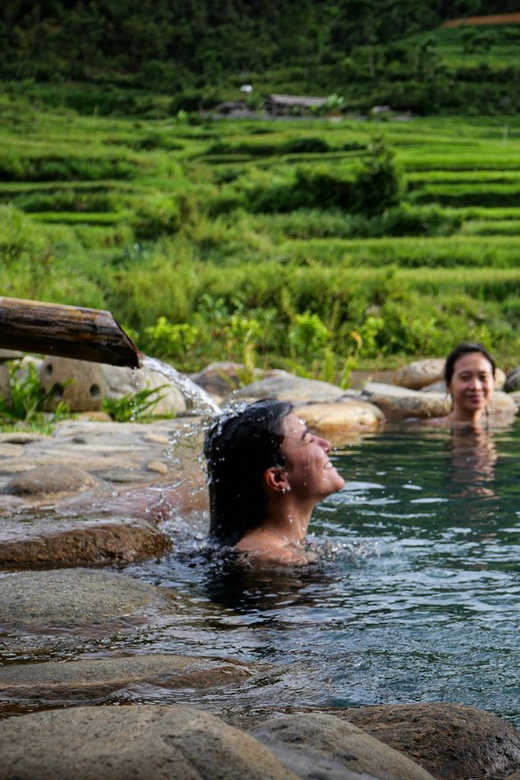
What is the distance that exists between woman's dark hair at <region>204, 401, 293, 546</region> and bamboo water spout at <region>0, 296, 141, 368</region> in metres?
0.79

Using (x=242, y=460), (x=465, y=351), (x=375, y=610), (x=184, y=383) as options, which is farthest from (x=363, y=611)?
(x=465, y=351)

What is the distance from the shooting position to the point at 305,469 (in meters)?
3.83

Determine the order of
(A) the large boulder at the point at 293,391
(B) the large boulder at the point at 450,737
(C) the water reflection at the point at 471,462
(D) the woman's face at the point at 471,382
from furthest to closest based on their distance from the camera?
(A) the large boulder at the point at 293,391
(D) the woman's face at the point at 471,382
(C) the water reflection at the point at 471,462
(B) the large boulder at the point at 450,737

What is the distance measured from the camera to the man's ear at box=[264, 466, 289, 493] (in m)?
3.81

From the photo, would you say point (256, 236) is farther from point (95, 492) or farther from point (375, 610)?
point (375, 610)

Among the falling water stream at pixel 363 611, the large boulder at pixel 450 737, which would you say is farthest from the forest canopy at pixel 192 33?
the large boulder at pixel 450 737

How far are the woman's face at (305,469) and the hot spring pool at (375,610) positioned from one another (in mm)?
326

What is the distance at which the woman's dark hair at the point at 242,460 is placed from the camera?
383 cm

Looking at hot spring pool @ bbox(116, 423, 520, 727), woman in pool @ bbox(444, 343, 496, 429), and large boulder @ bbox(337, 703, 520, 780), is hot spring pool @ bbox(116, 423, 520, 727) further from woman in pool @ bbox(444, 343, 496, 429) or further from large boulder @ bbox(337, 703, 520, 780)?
woman in pool @ bbox(444, 343, 496, 429)

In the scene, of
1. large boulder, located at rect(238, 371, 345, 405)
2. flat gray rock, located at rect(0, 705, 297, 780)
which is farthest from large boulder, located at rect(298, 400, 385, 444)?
flat gray rock, located at rect(0, 705, 297, 780)

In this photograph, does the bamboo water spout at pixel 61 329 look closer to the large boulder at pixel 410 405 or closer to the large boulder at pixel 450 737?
the large boulder at pixel 450 737

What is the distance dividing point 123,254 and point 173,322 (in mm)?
8117

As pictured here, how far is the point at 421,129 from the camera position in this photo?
127 ft

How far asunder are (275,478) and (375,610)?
61 centimetres
